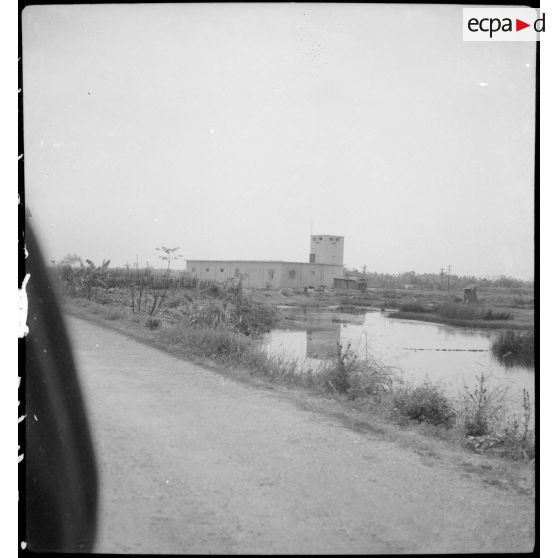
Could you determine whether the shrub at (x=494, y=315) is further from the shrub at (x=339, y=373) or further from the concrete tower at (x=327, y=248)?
the concrete tower at (x=327, y=248)

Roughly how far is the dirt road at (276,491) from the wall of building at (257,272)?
27.4 ft

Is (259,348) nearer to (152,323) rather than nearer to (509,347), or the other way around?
(152,323)

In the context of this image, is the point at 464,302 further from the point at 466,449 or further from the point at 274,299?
the point at 274,299

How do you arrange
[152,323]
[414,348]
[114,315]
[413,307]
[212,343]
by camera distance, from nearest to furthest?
[212,343] → [414,348] → [413,307] → [152,323] → [114,315]

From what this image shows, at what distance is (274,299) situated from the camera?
45.4 feet

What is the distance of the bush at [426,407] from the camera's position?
19.6 feet

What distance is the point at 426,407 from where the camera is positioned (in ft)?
19.9

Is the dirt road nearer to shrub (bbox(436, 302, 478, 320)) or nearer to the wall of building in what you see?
shrub (bbox(436, 302, 478, 320))

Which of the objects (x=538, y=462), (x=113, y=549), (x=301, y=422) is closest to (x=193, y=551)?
(x=113, y=549)

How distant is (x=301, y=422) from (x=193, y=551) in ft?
7.50

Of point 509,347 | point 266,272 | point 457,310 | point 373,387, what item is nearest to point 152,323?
point 266,272

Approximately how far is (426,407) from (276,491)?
3083mm

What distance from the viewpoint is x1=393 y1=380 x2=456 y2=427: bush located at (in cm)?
597

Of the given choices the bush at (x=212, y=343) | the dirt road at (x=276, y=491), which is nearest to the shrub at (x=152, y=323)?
the bush at (x=212, y=343)
